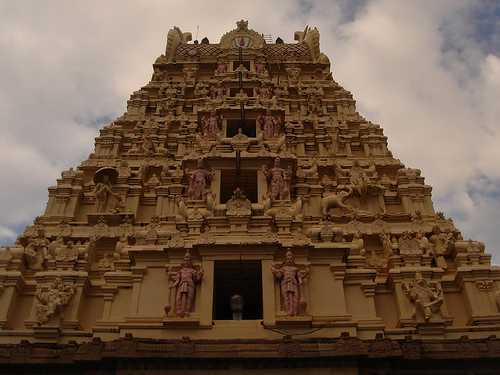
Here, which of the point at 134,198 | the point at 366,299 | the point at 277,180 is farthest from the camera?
the point at 134,198

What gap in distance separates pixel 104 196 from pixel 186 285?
6.94 meters

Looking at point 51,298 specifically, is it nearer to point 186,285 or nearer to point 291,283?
point 186,285

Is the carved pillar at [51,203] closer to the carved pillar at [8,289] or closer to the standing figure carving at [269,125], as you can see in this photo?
the carved pillar at [8,289]

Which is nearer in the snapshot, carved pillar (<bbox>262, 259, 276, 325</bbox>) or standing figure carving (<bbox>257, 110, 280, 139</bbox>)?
carved pillar (<bbox>262, 259, 276, 325</bbox>)

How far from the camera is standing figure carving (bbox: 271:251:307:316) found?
51.2ft

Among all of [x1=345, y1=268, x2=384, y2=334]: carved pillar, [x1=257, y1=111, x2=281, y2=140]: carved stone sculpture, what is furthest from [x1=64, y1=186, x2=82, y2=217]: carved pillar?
[x1=345, y1=268, x2=384, y2=334]: carved pillar

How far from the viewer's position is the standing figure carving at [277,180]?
816 inches

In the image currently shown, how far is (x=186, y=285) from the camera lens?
1595 centimetres

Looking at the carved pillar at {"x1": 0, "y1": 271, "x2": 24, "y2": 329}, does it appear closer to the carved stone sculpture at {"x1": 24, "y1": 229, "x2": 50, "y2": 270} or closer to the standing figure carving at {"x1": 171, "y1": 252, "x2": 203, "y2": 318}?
the carved stone sculpture at {"x1": 24, "y1": 229, "x2": 50, "y2": 270}

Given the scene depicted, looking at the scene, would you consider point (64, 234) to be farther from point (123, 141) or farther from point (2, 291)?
point (123, 141)

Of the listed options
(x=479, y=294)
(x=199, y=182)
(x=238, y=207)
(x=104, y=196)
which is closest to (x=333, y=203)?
(x=238, y=207)

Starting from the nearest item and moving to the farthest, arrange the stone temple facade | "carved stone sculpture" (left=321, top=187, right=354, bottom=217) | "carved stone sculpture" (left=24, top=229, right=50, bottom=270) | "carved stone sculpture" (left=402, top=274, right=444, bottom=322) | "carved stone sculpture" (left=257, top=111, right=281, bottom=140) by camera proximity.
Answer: the stone temple facade → "carved stone sculpture" (left=402, top=274, right=444, bottom=322) → "carved stone sculpture" (left=24, top=229, right=50, bottom=270) → "carved stone sculpture" (left=321, top=187, right=354, bottom=217) → "carved stone sculpture" (left=257, top=111, right=281, bottom=140)

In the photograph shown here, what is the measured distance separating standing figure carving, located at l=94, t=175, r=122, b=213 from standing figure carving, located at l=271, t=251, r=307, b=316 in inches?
300

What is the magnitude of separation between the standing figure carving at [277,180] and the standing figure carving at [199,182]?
2.17 metres
